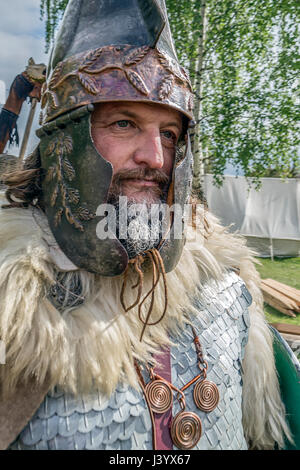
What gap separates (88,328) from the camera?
4.50ft

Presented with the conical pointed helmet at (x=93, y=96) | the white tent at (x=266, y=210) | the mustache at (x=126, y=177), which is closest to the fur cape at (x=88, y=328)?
the conical pointed helmet at (x=93, y=96)

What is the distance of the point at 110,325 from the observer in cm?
142

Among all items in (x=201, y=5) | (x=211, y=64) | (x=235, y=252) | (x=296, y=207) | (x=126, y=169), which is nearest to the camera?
(x=126, y=169)

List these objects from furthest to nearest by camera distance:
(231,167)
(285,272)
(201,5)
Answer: (285,272) < (231,167) < (201,5)

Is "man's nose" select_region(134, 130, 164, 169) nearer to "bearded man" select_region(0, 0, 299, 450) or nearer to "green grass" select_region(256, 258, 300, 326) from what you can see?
"bearded man" select_region(0, 0, 299, 450)

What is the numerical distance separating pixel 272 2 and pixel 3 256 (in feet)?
20.0

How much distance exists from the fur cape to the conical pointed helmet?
11 centimetres

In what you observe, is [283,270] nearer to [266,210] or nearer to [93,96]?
[266,210]

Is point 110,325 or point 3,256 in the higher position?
point 3,256

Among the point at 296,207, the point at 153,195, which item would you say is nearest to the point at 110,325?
the point at 153,195

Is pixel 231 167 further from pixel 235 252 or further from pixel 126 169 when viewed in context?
pixel 126 169

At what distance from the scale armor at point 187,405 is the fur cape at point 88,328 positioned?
50 mm

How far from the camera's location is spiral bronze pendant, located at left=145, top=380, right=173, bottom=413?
4.46 feet

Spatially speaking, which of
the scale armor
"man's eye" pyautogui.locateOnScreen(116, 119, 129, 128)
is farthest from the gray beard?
the scale armor
